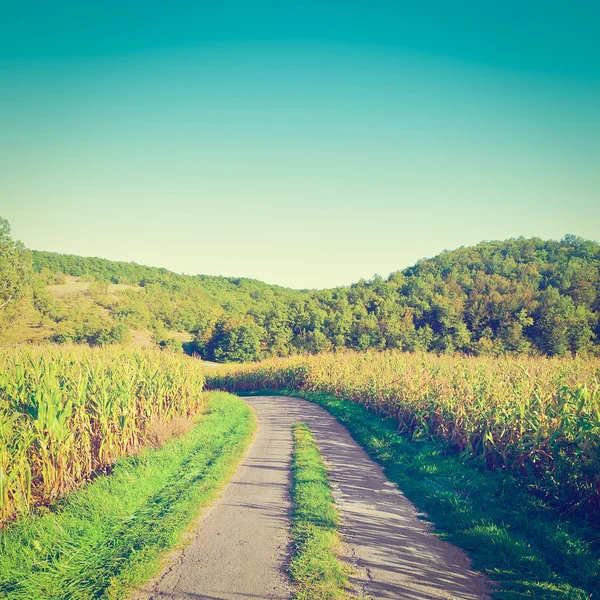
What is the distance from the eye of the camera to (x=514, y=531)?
5301 mm

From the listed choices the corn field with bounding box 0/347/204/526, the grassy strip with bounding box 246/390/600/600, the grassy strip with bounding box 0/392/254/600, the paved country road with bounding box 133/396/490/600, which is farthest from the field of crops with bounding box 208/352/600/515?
the corn field with bounding box 0/347/204/526

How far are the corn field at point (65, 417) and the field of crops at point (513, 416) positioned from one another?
25.7 ft

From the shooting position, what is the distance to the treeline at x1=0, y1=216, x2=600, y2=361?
159ft

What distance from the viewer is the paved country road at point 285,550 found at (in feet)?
12.8

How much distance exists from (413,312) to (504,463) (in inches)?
2207

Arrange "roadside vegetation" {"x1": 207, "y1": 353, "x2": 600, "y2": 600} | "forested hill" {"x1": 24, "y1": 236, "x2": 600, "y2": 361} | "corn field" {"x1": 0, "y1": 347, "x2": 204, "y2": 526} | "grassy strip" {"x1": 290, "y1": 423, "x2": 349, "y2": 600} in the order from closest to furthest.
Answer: "grassy strip" {"x1": 290, "y1": 423, "x2": 349, "y2": 600} → "roadside vegetation" {"x1": 207, "y1": 353, "x2": 600, "y2": 600} → "corn field" {"x1": 0, "y1": 347, "x2": 204, "y2": 526} → "forested hill" {"x1": 24, "y1": 236, "x2": 600, "y2": 361}

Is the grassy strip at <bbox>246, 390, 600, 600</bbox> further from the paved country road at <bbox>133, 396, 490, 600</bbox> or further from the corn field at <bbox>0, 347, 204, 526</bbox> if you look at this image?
the corn field at <bbox>0, 347, 204, 526</bbox>

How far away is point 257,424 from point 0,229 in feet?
110

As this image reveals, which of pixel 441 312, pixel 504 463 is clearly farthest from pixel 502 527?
pixel 441 312

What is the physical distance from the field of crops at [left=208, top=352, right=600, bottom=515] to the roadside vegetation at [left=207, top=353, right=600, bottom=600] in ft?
0.08

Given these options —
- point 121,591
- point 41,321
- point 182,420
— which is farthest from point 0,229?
point 121,591

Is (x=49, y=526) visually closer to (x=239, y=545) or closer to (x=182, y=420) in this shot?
(x=239, y=545)

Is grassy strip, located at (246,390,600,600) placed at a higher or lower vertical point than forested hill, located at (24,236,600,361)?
lower

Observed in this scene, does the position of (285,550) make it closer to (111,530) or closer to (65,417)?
(111,530)
